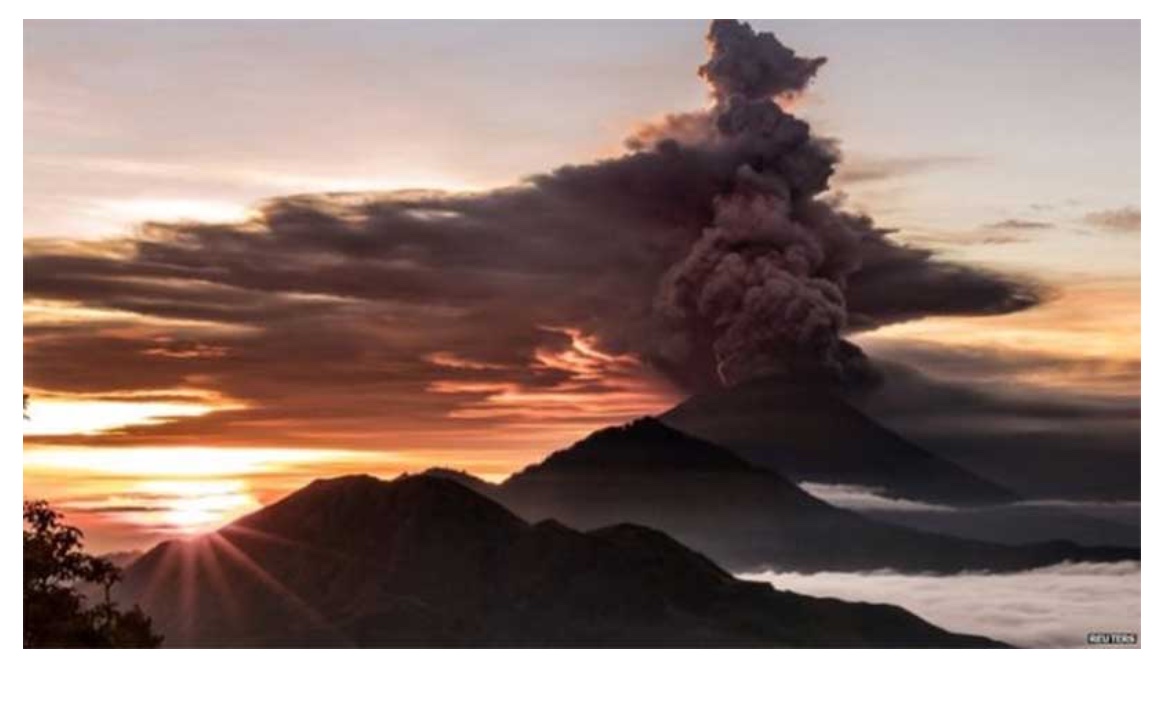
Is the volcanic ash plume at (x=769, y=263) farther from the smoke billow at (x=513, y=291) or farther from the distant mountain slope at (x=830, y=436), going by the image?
the distant mountain slope at (x=830, y=436)

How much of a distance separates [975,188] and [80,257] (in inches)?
158

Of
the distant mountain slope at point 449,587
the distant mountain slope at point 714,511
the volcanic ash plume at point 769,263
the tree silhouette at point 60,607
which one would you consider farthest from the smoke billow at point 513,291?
the tree silhouette at point 60,607

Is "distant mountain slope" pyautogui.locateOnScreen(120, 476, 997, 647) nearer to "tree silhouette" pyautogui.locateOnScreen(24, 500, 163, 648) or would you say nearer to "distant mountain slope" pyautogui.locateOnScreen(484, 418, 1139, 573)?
"distant mountain slope" pyautogui.locateOnScreen(484, 418, 1139, 573)

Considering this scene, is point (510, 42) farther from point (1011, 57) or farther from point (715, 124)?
point (1011, 57)

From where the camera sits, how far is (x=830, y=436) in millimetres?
11172

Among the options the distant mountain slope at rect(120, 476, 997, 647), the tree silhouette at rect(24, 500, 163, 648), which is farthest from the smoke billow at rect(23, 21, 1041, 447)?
the tree silhouette at rect(24, 500, 163, 648)

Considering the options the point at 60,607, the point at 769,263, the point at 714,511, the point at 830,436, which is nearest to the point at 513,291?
the point at 769,263

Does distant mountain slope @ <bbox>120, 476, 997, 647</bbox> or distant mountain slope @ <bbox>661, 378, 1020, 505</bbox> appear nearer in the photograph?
distant mountain slope @ <bbox>120, 476, 997, 647</bbox>

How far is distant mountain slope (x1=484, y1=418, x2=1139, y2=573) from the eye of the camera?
36.3ft

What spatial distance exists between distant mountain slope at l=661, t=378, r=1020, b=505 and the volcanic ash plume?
117 mm
